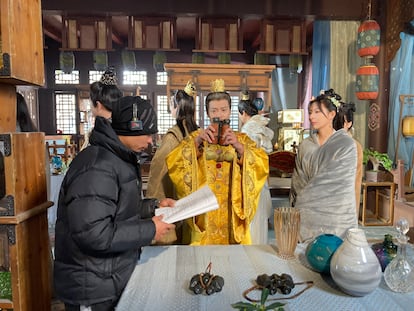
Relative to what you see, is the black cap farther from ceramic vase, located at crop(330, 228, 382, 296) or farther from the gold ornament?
the gold ornament

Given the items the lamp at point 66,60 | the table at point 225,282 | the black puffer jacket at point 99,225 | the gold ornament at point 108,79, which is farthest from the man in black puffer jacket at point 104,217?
the lamp at point 66,60

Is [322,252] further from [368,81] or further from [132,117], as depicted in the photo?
[368,81]

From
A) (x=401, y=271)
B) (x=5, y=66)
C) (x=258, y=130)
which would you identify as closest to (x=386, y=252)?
(x=401, y=271)

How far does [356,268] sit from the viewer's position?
107 centimetres

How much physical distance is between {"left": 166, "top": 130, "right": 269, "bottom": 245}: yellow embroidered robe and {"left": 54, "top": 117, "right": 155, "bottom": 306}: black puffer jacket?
0.74 meters

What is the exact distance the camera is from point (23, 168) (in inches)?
67.5

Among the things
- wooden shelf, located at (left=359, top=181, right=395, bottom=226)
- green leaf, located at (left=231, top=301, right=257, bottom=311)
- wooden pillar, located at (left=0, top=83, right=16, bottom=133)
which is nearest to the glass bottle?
green leaf, located at (left=231, top=301, right=257, bottom=311)

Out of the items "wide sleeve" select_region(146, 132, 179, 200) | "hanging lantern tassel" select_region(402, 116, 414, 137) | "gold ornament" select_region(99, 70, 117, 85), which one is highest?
"gold ornament" select_region(99, 70, 117, 85)

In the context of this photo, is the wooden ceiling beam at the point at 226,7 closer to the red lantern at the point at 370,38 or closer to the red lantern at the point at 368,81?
the red lantern at the point at 370,38

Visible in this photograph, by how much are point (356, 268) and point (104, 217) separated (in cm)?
79

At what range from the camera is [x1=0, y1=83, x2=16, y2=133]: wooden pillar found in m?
1.77

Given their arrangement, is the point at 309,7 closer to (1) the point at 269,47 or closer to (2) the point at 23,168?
(1) the point at 269,47

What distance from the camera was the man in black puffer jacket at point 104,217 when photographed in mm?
1170

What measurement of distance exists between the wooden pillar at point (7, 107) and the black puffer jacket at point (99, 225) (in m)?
0.73
